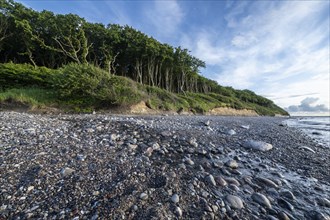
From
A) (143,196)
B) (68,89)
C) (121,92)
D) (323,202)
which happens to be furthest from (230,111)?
(143,196)

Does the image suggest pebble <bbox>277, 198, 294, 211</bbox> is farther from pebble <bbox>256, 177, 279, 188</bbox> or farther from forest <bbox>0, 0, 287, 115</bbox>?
forest <bbox>0, 0, 287, 115</bbox>

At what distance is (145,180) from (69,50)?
26.7 meters

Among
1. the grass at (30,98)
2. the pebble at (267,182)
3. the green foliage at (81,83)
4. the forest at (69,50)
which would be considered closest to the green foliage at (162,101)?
the forest at (69,50)

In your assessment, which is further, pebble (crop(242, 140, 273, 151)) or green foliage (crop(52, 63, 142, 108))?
green foliage (crop(52, 63, 142, 108))

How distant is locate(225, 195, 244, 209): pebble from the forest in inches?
462

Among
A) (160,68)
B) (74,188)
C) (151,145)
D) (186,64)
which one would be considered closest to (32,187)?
(74,188)

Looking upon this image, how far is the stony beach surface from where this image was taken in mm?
2046

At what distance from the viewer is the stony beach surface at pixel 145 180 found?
205 cm

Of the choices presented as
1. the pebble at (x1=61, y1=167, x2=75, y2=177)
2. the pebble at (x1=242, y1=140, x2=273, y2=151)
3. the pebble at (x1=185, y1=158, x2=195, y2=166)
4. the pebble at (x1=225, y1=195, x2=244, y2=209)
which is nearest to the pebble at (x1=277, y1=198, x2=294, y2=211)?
the pebble at (x1=225, y1=195, x2=244, y2=209)

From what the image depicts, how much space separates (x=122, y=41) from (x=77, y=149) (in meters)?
31.8

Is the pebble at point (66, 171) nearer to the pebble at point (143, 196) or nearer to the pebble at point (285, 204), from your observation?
the pebble at point (143, 196)

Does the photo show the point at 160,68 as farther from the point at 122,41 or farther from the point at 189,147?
the point at 189,147

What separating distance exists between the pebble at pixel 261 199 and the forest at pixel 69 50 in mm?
11867

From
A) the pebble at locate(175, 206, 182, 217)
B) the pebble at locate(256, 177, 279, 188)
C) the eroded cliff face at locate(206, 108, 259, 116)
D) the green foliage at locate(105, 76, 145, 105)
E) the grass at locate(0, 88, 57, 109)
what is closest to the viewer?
the pebble at locate(175, 206, 182, 217)
